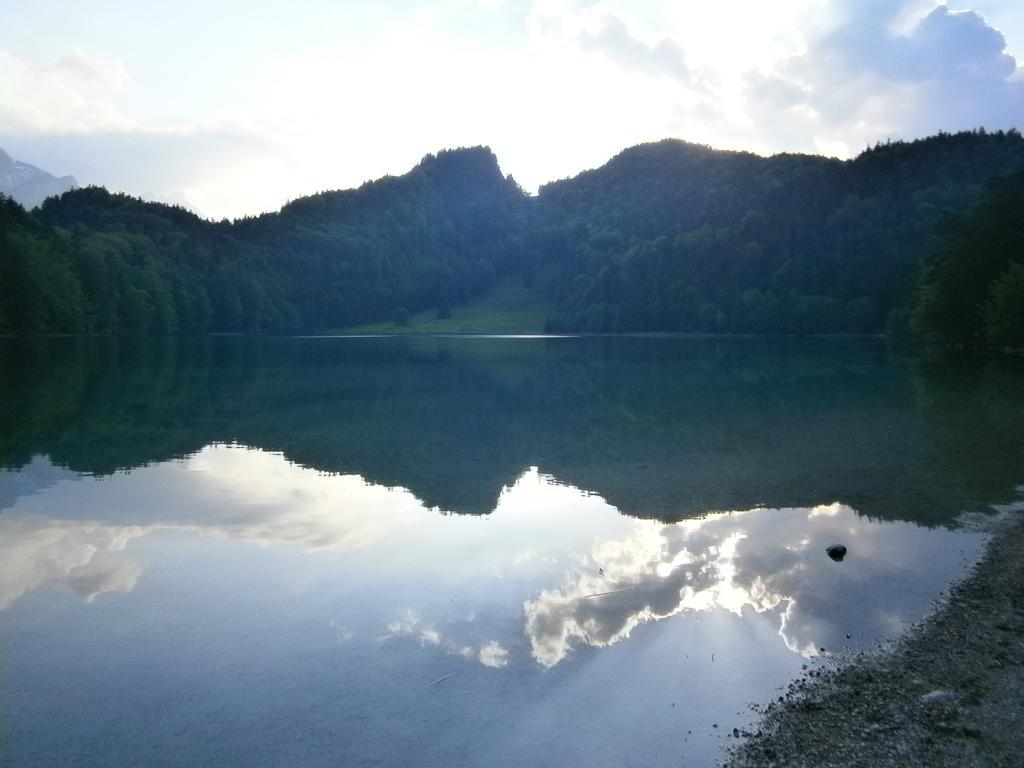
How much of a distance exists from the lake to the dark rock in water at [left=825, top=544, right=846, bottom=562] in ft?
0.44

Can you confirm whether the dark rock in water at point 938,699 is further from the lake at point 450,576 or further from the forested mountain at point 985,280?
the forested mountain at point 985,280

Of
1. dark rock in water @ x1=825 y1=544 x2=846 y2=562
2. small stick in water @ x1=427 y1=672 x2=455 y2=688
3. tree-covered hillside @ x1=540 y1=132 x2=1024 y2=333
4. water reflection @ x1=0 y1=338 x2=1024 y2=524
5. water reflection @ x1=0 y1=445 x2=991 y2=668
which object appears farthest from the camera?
tree-covered hillside @ x1=540 y1=132 x2=1024 y2=333

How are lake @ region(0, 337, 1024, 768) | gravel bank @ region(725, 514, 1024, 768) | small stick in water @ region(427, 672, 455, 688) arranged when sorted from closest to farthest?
gravel bank @ region(725, 514, 1024, 768) → lake @ region(0, 337, 1024, 768) → small stick in water @ region(427, 672, 455, 688)

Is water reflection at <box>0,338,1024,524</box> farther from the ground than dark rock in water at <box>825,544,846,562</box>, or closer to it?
closer to it

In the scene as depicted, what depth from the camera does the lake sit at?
8539 mm

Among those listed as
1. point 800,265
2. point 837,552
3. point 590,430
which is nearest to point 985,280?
point 590,430

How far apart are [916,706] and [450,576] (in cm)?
742

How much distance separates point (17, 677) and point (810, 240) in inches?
7757

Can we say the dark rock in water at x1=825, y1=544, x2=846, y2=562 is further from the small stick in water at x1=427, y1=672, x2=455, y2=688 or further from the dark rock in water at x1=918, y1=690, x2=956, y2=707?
the small stick in water at x1=427, y1=672, x2=455, y2=688

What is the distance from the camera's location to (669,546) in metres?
15.1

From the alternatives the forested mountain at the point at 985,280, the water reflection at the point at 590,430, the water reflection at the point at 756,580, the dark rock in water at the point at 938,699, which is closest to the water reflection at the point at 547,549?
the water reflection at the point at 756,580

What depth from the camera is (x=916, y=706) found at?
839 cm

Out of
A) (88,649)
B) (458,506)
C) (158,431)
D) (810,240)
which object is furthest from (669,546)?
(810,240)

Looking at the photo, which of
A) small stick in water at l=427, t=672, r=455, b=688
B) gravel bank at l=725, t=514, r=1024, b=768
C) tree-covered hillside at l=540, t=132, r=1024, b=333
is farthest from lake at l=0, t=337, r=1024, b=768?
tree-covered hillside at l=540, t=132, r=1024, b=333
